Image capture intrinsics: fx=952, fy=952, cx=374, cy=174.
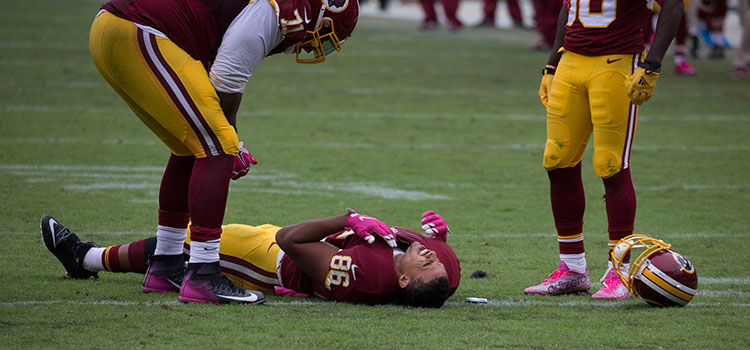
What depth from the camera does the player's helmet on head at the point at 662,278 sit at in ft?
14.2

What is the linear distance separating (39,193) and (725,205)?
4.98 metres

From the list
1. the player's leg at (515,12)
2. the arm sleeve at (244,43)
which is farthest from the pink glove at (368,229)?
the player's leg at (515,12)

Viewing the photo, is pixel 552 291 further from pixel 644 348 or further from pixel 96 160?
pixel 96 160

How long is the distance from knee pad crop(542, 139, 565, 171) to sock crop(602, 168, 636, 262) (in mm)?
270

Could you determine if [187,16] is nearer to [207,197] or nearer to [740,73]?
[207,197]

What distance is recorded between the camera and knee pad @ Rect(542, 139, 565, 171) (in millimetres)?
4820

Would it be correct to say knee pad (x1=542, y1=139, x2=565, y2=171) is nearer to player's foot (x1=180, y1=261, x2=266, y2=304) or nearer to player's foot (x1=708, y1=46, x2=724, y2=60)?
player's foot (x1=180, y1=261, x2=266, y2=304)

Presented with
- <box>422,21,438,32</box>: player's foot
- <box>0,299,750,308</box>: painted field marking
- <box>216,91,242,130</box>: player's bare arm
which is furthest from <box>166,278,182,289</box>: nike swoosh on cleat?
<box>422,21,438,32</box>: player's foot

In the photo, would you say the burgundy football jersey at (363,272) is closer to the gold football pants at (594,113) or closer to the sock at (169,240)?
the sock at (169,240)

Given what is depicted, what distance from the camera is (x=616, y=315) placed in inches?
169

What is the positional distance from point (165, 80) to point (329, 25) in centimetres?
77

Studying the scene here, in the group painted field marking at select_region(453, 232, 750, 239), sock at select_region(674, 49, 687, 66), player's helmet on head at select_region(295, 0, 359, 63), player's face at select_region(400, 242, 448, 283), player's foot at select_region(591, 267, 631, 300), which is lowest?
sock at select_region(674, 49, 687, 66)

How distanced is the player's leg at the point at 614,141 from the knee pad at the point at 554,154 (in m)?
0.18

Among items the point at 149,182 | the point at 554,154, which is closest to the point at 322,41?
the point at 554,154
